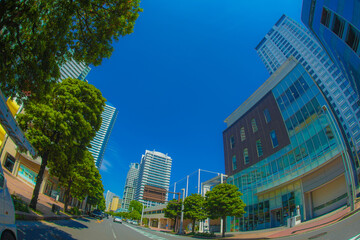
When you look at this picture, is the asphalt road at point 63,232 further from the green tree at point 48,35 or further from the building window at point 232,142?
the building window at point 232,142

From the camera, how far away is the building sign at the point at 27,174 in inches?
1229

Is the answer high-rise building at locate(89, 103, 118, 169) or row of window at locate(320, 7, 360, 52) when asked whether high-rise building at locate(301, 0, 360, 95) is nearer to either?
row of window at locate(320, 7, 360, 52)

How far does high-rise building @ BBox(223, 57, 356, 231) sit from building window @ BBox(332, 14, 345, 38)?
6059 mm

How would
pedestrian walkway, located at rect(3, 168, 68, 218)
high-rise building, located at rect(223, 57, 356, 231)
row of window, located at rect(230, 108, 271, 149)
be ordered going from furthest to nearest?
row of window, located at rect(230, 108, 271, 149), high-rise building, located at rect(223, 57, 356, 231), pedestrian walkway, located at rect(3, 168, 68, 218)

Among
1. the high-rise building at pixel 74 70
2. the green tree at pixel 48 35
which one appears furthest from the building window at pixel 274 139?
the high-rise building at pixel 74 70

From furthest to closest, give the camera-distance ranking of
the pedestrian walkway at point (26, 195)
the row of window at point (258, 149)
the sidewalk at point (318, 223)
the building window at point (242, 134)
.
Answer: the building window at point (242, 134) < the row of window at point (258, 149) < the pedestrian walkway at point (26, 195) < the sidewalk at point (318, 223)

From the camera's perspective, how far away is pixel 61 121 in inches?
472

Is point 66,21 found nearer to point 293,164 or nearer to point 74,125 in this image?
point 74,125

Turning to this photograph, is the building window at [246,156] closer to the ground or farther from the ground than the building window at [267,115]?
closer to the ground

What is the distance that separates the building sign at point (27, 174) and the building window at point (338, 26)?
4869 centimetres

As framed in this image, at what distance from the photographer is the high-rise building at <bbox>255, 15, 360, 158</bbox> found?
52353 millimetres

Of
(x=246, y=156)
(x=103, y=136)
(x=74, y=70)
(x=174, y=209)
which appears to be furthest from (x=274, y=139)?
(x=103, y=136)

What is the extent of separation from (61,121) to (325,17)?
92.9ft

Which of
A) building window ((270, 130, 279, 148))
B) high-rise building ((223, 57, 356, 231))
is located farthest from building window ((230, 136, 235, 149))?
building window ((270, 130, 279, 148))
